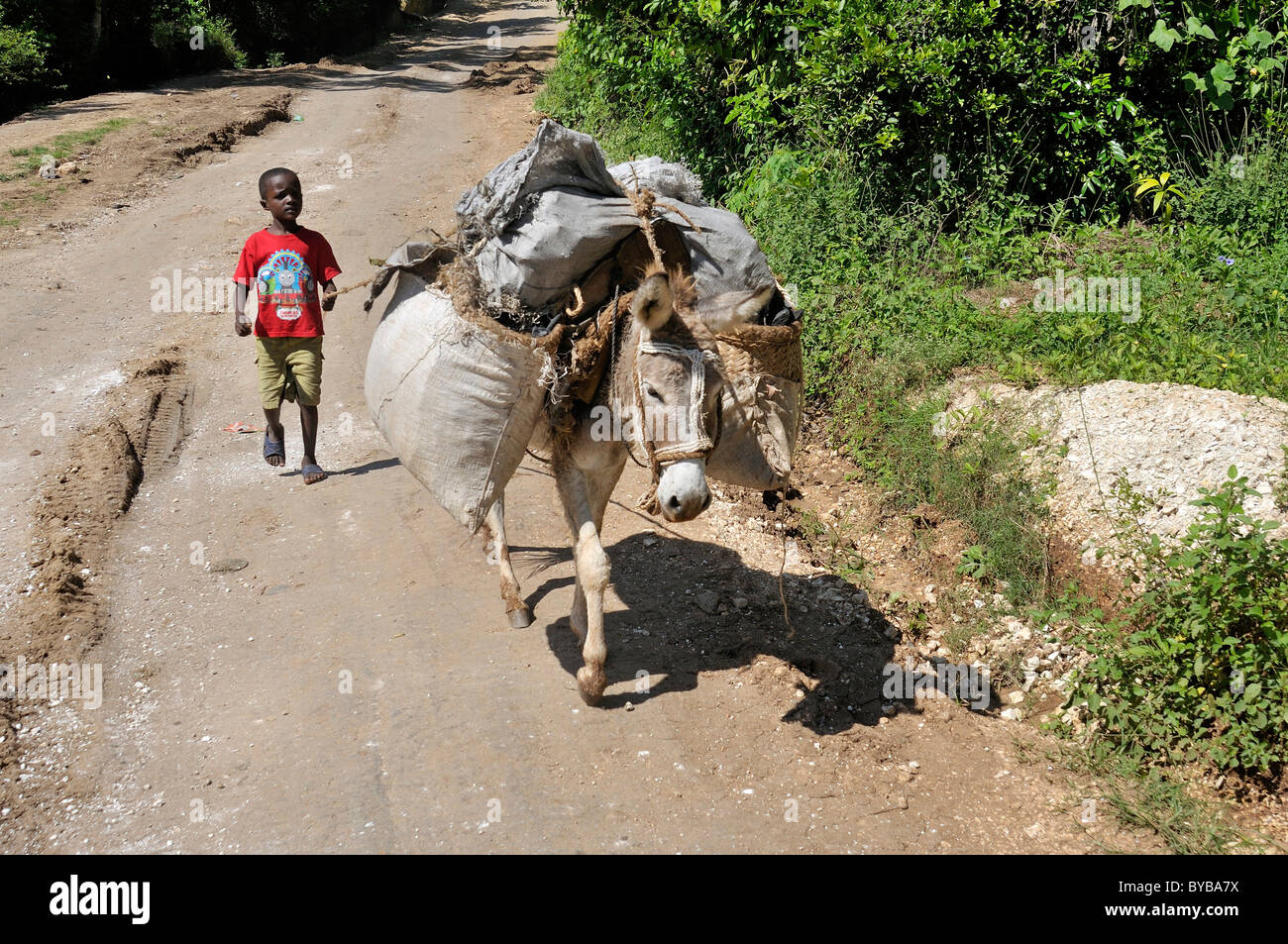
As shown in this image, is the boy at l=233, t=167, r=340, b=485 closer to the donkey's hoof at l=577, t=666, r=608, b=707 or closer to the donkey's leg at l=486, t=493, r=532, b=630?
the donkey's leg at l=486, t=493, r=532, b=630

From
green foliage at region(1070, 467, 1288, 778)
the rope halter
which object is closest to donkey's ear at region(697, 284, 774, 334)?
the rope halter

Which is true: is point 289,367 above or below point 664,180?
below

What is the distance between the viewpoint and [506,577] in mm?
5719

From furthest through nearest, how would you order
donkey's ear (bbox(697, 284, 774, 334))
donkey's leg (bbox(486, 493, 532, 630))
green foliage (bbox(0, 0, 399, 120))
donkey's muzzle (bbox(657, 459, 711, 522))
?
green foliage (bbox(0, 0, 399, 120)) < donkey's leg (bbox(486, 493, 532, 630)) < donkey's ear (bbox(697, 284, 774, 334)) < donkey's muzzle (bbox(657, 459, 711, 522))

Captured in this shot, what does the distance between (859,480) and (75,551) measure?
5.15 metres

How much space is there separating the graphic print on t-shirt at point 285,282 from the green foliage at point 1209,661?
5.36m

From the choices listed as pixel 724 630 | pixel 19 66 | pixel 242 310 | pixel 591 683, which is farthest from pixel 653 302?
pixel 19 66

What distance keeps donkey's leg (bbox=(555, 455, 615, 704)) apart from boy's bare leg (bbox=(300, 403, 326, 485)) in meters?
2.61

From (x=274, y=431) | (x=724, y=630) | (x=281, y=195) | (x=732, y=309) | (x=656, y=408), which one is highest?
(x=281, y=195)

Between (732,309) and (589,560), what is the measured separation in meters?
1.53

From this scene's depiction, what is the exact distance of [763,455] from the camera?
4.80 metres

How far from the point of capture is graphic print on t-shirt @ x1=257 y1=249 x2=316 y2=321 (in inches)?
253

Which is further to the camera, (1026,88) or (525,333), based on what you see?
(1026,88)

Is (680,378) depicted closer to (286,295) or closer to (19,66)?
(286,295)
